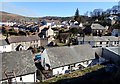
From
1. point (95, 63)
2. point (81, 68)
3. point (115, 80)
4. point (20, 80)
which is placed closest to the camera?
point (115, 80)

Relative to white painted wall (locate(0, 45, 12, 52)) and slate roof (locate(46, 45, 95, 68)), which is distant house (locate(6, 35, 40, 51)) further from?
slate roof (locate(46, 45, 95, 68))

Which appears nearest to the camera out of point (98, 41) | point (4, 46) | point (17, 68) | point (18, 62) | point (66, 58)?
point (17, 68)

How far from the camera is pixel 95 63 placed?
2473 cm

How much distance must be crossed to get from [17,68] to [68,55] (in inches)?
282

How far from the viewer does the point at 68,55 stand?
2303 centimetres

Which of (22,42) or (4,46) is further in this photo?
(22,42)

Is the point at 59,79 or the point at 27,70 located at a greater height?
the point at 27,70

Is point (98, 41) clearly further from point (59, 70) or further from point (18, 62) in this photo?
point (18, 62)

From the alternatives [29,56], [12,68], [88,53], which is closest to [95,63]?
[88,53]

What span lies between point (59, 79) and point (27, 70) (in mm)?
3227

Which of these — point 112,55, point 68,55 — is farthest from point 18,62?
point 112,55

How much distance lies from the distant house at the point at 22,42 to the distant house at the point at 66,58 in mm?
15829

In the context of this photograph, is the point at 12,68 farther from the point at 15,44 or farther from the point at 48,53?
the point at 15,44

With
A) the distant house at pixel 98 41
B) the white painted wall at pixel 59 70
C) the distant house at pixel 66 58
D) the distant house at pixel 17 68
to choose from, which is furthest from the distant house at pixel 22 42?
the distant house at pixel 17 68
